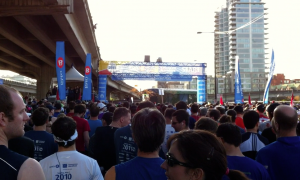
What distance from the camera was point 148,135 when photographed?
3.70 metres

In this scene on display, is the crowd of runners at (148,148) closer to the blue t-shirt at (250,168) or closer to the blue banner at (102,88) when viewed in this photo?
the blue t-shirt at (250,168)

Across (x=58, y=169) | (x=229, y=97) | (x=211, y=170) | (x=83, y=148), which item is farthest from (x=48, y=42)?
(x=229, y=97)

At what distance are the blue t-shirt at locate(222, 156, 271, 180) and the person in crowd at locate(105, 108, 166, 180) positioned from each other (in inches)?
37.7

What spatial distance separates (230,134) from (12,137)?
8.45 ft

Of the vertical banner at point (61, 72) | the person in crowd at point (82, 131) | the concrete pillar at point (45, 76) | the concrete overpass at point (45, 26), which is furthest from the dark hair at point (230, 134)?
the concrete pillar at point (45, 76)

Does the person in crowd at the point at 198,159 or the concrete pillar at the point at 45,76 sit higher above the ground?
the concrete pillar at the point at 45,76

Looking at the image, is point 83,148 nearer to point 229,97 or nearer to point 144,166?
point 144,166

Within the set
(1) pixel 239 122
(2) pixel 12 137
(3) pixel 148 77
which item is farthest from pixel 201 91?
(2) pixel 12 137

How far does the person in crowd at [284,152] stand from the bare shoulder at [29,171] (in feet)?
8.97

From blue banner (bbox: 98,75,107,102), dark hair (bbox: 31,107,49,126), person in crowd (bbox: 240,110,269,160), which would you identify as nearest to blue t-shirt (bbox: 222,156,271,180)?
person in crowd (bbox: 240,110,269,160)

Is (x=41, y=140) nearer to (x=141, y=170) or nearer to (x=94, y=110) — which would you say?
(x=94, y=110)

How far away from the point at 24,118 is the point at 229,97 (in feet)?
376

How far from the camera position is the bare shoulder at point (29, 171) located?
276 cm

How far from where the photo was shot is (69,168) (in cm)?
451
